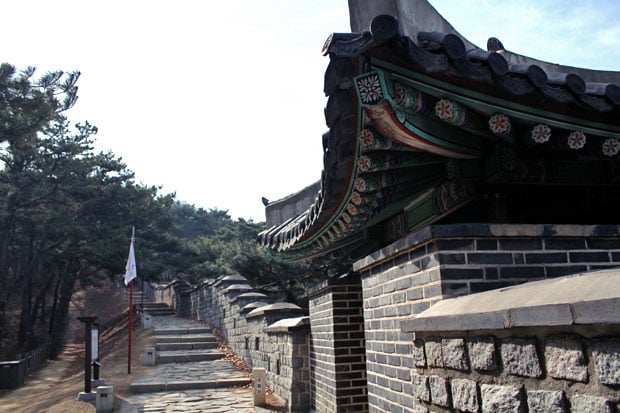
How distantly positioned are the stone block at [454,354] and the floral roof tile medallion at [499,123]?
135cm

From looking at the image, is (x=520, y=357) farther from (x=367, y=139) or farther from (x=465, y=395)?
(x=367, y=139)

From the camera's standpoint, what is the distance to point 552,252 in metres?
3.10

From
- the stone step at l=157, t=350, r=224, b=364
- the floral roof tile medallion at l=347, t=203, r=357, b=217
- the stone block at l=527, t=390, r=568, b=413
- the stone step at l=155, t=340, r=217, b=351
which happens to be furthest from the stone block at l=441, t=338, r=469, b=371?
→ the stone step at l=155, t=340, r=217, b=351

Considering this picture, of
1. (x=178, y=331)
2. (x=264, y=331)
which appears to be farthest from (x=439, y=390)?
(x=178, y=331)

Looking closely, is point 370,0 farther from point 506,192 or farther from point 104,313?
point 104,313

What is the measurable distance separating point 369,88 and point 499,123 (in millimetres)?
891

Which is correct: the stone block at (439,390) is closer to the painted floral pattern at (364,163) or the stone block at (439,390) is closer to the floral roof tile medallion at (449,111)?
the floral roof tile medallion at (449,111)

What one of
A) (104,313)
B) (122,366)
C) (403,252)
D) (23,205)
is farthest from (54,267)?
(403,252)

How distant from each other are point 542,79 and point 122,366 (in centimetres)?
1345

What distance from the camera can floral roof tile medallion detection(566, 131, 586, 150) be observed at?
314 cm

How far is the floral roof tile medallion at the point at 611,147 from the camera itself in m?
3.22

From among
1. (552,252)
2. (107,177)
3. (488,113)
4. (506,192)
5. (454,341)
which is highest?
(107,177)

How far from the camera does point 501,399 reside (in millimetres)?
2109

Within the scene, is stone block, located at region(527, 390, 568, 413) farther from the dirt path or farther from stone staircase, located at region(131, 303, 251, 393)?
stone staircase, located at region(131, 303, 251, 393)
